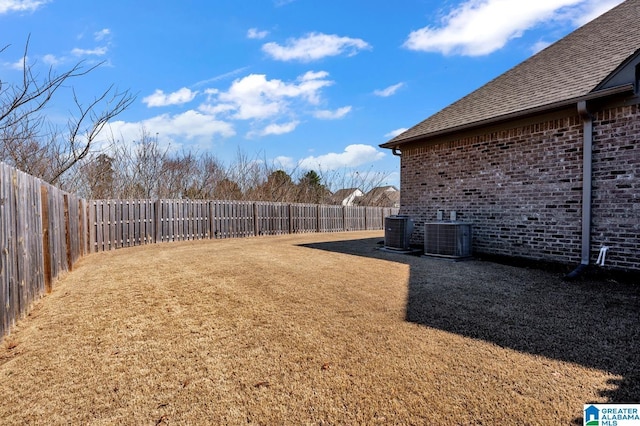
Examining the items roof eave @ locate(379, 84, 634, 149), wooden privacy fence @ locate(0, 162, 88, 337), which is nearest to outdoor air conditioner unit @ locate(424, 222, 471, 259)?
roof eave @ locate(379, 84, 634, 149)

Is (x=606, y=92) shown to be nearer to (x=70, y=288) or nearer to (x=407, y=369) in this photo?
(x=407, y=369)

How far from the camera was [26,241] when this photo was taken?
352cm

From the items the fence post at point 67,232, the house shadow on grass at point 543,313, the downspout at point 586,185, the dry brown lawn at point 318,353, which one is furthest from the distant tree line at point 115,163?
the downspout at point 586,185

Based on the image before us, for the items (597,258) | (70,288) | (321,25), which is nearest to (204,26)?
(321,25)

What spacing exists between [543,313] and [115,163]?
49.7ft

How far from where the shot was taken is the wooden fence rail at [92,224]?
10.2ft

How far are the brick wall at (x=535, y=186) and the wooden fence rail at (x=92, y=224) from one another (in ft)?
24.8

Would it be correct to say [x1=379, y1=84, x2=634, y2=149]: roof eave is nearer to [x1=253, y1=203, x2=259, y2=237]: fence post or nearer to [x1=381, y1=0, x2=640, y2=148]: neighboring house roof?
[x1=381, y1=0, x2=640, y2=148]: neighboring house roof

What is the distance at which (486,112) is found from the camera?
7246mm

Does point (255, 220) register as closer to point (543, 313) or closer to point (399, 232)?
point (399, 232)

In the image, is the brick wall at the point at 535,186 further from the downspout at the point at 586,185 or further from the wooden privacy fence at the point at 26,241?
the wooden privacy fence at the point at 26,241

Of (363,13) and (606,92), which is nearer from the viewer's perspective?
(606,92)

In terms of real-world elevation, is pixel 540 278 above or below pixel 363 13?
below

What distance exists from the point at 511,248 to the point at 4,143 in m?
11.0
